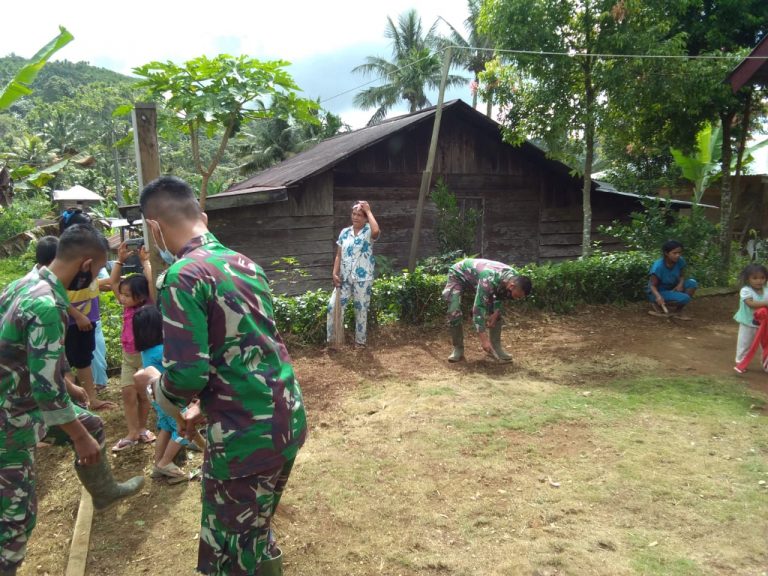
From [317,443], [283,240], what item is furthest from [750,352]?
[283,240]

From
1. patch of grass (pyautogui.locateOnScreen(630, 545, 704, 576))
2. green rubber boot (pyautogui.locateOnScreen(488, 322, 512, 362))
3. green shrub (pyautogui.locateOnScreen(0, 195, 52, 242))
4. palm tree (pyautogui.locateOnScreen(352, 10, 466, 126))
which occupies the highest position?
palm tree (pyautogui.locateOnScreen(352, 10, 466, 126))

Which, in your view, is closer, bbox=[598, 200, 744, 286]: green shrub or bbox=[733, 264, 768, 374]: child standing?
bbox=[733, 264, 768, 374]: child standing

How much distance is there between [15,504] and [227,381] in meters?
1.54

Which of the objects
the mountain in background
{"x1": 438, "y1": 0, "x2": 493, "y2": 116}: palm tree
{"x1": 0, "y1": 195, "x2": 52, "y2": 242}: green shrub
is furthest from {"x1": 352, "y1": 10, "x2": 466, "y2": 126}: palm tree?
the mountain in background

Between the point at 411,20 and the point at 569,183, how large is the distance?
29013mm

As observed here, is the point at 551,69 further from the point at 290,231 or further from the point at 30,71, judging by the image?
the point at 30,71

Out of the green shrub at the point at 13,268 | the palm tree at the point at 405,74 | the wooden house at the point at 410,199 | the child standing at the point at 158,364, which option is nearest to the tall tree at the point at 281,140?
the palm tree at the point at 405,74

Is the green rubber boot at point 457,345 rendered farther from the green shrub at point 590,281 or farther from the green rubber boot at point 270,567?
the green rubber boot at point 270,567

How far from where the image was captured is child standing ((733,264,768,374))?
5.83 meters

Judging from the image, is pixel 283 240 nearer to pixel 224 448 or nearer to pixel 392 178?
pixel 392 178

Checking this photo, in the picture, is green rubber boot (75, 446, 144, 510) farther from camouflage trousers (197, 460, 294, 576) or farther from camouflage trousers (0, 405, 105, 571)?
camouflage trousers (197, 460, 294, 576)

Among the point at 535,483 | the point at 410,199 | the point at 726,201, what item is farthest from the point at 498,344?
the point at 726,201

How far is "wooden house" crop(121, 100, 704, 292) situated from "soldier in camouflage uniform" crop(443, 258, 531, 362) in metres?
4.09

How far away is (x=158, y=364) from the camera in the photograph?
12.5 feet
